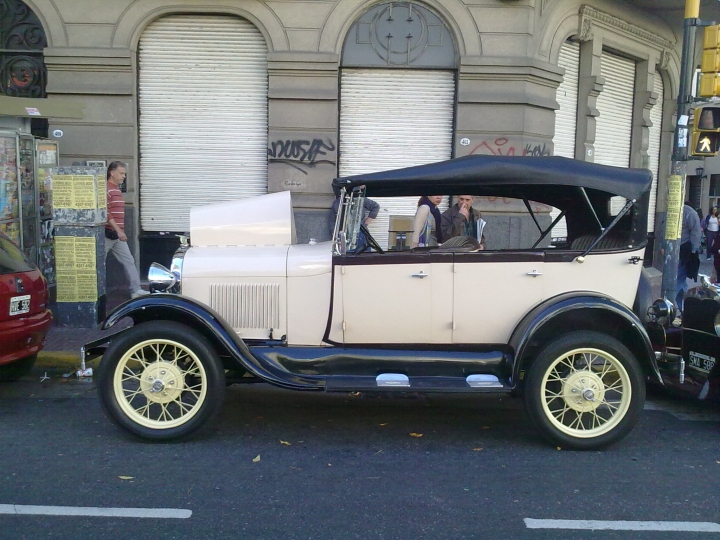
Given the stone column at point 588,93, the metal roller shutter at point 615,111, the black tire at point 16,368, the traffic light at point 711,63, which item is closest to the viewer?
the black tire at point 16,368

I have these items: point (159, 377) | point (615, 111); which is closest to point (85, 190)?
point (159, 377)

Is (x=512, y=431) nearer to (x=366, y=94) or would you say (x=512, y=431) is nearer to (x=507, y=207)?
(x=507, y=207)

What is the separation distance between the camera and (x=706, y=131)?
324 inches

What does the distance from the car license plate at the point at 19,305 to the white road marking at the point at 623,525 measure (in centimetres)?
441

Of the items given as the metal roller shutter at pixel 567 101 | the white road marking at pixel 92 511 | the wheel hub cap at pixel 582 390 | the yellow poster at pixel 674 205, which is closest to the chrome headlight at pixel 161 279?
the white road marking at pixel 92 511

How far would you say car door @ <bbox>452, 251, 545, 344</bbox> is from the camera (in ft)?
17.1

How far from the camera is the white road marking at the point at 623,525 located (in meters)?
3.85

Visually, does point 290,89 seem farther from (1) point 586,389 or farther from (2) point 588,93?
(1) point 586,389

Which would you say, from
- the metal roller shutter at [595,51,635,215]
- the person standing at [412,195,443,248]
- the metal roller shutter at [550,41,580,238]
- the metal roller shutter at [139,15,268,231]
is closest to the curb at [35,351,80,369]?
the person standing at [412,195,443,248]

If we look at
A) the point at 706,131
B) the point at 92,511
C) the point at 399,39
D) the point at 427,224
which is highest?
the point at 399,39

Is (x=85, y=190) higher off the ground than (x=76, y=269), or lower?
higher

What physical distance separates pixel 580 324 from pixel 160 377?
10.1ft

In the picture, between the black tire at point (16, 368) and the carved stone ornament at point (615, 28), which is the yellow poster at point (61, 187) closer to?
the black tire at point (16, 368)

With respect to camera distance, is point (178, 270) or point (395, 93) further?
point (395, 93)
